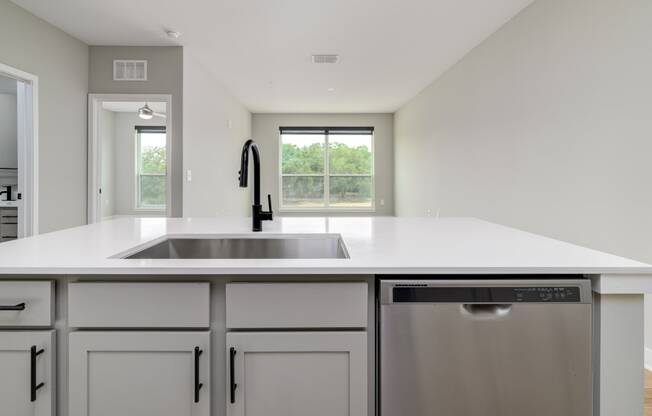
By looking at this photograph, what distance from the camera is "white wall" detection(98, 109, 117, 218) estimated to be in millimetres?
8625

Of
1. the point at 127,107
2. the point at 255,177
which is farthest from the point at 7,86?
the point at 255,177

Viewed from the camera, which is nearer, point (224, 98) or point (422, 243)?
point (422, 243)

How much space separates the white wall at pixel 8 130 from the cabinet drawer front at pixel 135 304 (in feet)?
17.4

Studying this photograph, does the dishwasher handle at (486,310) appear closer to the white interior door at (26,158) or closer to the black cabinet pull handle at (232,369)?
the black cabinet pull handle at (232,369)

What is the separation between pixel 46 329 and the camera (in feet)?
3.44

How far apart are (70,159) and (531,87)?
462cm

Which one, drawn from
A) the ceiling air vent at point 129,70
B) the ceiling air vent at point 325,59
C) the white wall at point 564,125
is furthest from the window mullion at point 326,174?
the ceiling air vent at point 129,70

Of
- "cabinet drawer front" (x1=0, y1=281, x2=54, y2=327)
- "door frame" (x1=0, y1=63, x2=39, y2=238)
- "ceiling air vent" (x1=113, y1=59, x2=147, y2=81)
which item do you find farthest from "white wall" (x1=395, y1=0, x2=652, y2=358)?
"door frame" (x1=0, y1=63, x2=39, y2=238)

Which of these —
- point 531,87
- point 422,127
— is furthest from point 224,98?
point 531,87

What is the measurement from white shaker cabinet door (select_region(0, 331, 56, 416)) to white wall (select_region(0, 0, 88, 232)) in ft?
11.2

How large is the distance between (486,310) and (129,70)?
190 inches

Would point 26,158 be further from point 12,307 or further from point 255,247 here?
point 12,307

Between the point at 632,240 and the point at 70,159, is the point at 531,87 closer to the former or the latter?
the point at 632,240

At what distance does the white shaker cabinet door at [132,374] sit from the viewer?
1.04 meters
